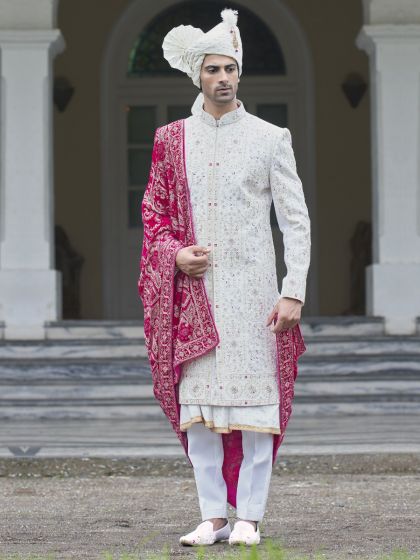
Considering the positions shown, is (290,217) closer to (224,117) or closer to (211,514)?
(224,117)

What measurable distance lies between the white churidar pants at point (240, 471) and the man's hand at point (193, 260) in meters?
0.45

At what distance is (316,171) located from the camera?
12055mm

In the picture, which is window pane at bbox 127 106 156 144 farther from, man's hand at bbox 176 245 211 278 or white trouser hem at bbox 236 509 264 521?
white trouser hem at bbox 236 509 264 521

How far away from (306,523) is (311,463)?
1.77m

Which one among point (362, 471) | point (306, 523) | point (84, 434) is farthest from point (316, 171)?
point (306, 523)

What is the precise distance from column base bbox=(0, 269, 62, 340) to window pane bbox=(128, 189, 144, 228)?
2848 mm

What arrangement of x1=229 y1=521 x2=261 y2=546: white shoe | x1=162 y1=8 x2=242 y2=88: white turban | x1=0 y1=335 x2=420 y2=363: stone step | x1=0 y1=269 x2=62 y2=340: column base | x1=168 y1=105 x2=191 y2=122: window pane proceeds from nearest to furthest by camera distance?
x1=229 y1=521 x2=261 y2=546: white shoe
x1=162 y1=8 x2=242 y2=88: white turban
x1=0 y1=335 x2=420 y2=363: stone step
x1=0 y1=269 x2=62 y2=340: column base
x1=168 y1=105 x2=191 y2=122: window pane

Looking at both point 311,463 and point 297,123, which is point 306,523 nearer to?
point 311,463

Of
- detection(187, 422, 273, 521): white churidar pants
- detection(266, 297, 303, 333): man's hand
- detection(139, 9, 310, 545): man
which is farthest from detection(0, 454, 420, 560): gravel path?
detection(266, 297, 303, 333): man's hand

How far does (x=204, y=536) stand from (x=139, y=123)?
805 cm

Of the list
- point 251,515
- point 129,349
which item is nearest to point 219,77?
point 251,515

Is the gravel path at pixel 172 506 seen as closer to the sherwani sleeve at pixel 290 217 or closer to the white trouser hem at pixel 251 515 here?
the white trouser hem at pixel 251 515

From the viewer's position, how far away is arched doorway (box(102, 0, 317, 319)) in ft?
39.3

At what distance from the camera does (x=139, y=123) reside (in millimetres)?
12031
